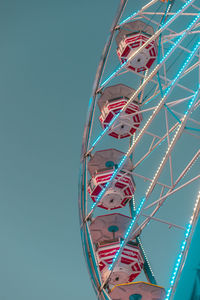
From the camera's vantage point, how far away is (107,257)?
16641 millimetres

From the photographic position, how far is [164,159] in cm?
1361

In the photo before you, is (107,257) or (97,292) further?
(107,257)

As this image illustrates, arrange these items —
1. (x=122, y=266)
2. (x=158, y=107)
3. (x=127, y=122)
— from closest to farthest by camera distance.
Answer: (x=158, y=107)
(x=122, y=266)
(x=127, y=122)

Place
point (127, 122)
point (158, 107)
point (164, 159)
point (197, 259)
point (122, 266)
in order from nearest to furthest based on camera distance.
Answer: point (197, 259), point (164, 159), point (158, 107), point (122, 266), point (127, 122)

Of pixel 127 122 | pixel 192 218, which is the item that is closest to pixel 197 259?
pixel 192 218

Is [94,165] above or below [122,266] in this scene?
above

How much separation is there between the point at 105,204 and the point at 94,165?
1570 millimetres

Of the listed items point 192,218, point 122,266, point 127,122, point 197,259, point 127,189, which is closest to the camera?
point 197,259

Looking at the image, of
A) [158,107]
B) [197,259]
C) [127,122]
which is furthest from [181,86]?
[197,259]

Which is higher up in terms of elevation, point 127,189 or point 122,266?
point 127,189

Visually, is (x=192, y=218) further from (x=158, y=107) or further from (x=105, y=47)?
(x=105, y=47)

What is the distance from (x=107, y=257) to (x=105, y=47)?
7673 mm

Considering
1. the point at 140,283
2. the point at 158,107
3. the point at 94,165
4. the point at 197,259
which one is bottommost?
the point at 197,259

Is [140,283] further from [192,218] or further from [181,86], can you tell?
[181,86]
